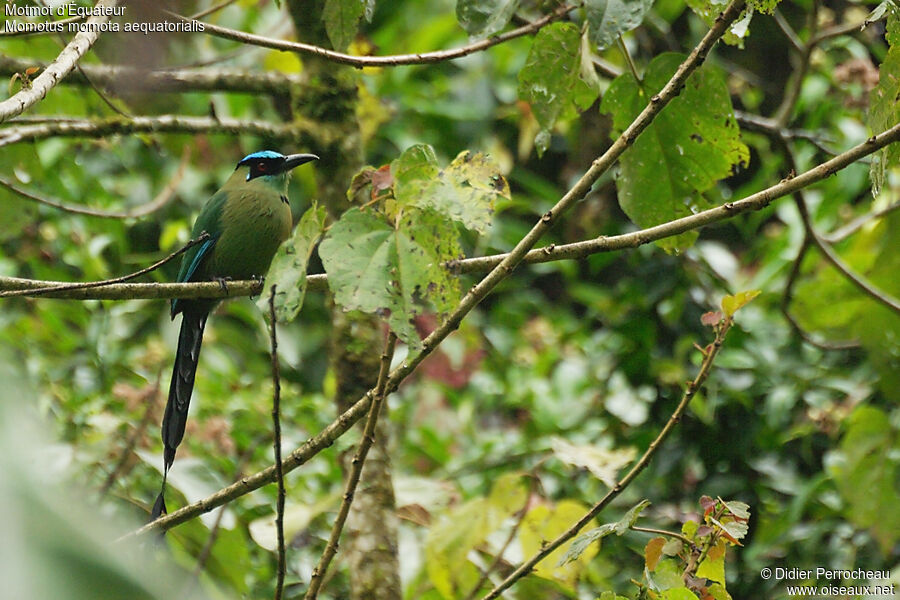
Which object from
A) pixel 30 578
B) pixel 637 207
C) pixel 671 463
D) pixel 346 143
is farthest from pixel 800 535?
pixel 30 578

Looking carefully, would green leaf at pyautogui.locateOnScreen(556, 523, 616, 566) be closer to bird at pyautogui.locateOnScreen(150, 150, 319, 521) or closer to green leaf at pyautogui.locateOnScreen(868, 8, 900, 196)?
green leaf at pyautogui.locateOnScreen(868, 8, 900, 196)

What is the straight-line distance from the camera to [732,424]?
3637 mm

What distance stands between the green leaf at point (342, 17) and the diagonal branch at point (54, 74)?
0.46 meters

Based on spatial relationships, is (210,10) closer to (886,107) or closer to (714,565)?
(886,107)

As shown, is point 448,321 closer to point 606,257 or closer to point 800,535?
point 800,535

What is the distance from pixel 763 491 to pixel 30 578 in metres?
3.55

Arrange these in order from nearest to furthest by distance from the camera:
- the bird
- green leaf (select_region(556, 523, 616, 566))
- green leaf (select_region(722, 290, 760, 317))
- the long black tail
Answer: green leaf (select_region(556, 523, 616, 566))
green leaf (select_region(722, 290, 760, 317))
the long black tail
the bird

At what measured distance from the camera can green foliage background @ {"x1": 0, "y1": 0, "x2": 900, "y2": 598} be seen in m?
2.58

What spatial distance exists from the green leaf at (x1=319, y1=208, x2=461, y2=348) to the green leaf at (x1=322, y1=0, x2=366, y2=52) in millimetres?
599

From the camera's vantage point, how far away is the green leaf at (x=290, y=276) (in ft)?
5.00

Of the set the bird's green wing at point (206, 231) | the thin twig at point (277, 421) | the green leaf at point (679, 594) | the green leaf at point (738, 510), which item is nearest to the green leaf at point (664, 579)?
the green leaf at point (679, 594)

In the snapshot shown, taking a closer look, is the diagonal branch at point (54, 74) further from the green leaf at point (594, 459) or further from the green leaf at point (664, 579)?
the green leaf at point (594, 459)

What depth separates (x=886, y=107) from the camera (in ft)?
6.09

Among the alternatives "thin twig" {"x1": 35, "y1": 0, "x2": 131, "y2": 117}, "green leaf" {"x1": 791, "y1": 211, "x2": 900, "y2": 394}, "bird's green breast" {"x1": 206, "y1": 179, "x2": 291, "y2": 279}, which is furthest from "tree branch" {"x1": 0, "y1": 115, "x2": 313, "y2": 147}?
"green leaf" {"x1": 791, "y1": 211, "x2": 900, "y2": 394}
